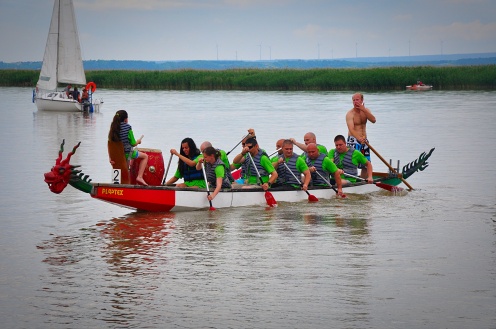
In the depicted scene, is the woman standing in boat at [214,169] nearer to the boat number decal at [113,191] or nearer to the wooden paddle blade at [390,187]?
the boat number decal at [113,191]

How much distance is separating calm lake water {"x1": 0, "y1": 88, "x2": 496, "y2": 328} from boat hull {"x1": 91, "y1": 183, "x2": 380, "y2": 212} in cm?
18

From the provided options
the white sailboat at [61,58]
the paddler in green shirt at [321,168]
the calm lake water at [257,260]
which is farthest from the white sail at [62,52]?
the paddler in green shirt at [321,168]

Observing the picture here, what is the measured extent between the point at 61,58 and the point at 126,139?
123 feet

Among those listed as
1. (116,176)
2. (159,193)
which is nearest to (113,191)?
(116,176)

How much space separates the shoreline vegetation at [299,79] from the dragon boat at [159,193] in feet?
160

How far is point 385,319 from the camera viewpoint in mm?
9766

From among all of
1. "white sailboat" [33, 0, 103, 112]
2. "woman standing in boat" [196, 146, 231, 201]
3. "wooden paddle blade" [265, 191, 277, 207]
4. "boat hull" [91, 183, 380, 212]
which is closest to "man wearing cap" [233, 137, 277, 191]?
"wooden paddle blade" [265, 191, 277, 207]

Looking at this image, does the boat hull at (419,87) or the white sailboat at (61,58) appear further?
the boat hull at (419,87)

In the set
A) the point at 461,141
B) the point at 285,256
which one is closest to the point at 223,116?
the point at 461,141

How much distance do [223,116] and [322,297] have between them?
1407 inches

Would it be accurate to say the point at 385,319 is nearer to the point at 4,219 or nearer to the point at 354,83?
the point at 4,219

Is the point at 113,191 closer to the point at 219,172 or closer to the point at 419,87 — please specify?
the point at 219,172

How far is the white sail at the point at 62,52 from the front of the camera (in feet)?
170

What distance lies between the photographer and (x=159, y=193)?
15539 millimetres
